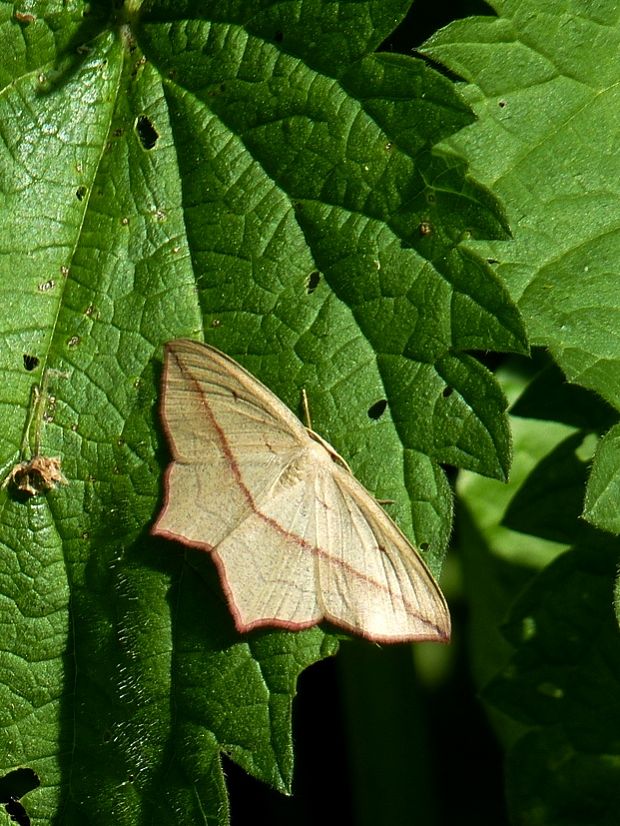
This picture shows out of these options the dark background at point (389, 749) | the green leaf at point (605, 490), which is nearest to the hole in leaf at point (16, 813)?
the dark background at point (389, 749)

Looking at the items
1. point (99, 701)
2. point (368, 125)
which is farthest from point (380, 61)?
point (99, 701)

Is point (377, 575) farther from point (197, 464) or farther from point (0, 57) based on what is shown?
point (0, 57)

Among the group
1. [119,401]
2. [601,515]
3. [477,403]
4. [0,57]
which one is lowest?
[601,515]

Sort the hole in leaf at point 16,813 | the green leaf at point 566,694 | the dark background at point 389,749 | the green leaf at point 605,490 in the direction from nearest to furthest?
1. the green leaf at point 605,490
2. the hole in leaf at point 16,813
3. the green leaf at point 566,694
4. the dark background at point 389,749

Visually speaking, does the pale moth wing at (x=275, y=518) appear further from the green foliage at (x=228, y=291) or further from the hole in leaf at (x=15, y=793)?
the hole in leaf at (x=15, y=793)

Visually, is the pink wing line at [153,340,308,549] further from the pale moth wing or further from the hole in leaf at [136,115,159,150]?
the hole in leaf at [136,115,159,150]

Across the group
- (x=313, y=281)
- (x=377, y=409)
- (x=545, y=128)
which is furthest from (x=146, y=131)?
(x=545, y=128)

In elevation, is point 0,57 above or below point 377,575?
above

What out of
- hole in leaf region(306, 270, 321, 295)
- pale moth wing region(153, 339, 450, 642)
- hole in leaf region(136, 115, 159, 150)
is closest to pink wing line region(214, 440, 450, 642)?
pale moth wing region(153, 339, 450, 642)
